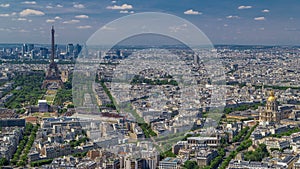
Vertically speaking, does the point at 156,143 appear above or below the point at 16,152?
above

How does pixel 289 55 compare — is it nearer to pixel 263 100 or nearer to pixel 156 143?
pixel 263 100

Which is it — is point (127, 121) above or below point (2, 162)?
above

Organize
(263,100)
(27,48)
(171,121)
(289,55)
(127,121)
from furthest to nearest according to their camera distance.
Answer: (27,48)
(289,55)
(263,100)
(171,121)
(127,121)

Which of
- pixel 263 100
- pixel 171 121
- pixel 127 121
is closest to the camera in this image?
pixel 127 121

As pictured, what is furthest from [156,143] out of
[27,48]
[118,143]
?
[27,48]

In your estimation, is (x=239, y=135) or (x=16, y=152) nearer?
(x=16, y=152)

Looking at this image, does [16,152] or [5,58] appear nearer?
[16,152]

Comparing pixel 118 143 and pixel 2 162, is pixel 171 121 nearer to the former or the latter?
pixel 118 143

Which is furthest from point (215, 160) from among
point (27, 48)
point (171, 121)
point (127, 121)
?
point (27, 48)

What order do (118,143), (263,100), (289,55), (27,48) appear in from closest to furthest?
1. (118,143)
2. (263,100)
3. (289,55)
4. (27,48)
